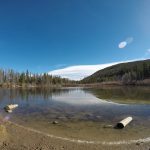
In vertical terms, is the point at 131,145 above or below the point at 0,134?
below

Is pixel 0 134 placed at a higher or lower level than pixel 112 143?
higher

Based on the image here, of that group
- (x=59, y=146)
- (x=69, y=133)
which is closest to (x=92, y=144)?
(x=59, y=146)

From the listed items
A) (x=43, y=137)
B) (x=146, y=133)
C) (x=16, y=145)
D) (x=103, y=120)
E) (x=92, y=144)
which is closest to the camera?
(x=16, y=145)

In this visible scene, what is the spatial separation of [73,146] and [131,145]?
470 cm

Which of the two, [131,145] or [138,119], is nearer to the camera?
[131,145]

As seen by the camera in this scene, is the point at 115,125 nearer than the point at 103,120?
Yes

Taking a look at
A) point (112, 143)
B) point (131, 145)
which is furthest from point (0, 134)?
point (131, 145)

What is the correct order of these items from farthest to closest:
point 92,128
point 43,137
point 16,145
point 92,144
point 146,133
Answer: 1. point 92,128
2. point 146,133
3. point 43,137
4. point 92,144
5. point 16,145

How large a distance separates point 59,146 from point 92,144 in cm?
277

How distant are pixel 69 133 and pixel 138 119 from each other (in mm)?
11276

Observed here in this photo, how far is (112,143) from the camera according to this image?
50.1 ft

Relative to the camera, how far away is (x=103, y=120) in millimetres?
24656

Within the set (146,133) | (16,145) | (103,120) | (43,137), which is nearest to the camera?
(16,145)

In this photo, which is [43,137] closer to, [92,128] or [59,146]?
[59,146]
